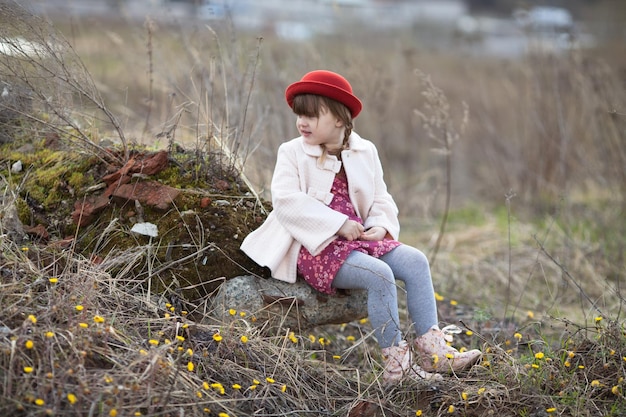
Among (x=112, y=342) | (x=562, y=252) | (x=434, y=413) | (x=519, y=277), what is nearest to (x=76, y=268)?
(x=112, y=342)

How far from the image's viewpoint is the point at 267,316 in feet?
11.2

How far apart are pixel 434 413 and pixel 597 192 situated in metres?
5.82

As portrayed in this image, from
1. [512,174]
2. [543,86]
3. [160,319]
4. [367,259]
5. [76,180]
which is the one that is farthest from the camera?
[512,174]

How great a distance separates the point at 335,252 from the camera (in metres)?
3.31

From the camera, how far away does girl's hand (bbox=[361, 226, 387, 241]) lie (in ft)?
11.2

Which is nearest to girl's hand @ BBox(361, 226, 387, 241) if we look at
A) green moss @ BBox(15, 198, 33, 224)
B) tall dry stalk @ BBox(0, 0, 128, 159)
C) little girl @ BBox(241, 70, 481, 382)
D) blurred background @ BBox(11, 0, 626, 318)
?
little girl @ BBox(241, 70, 481, 382)

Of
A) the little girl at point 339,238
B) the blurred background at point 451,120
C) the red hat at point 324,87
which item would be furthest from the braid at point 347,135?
the blurred background at point 451,120

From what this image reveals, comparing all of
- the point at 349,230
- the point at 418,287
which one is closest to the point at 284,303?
the point at 349,230

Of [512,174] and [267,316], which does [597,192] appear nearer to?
[512,174]

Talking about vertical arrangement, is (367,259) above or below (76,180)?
below

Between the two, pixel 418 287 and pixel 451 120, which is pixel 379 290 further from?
pixel 451 120

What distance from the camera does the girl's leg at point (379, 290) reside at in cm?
321

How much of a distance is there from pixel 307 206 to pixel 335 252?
0.79 ft

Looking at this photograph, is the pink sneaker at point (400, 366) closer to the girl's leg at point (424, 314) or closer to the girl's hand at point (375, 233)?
the girl's leg at point (424, 314)
